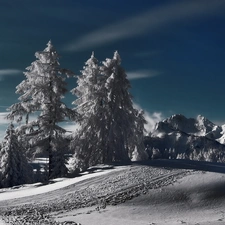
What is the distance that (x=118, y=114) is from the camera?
27.1 metres

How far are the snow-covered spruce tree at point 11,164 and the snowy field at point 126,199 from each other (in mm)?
14190

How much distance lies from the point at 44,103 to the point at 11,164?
41.0ft

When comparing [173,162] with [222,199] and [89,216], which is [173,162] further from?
[89,216]

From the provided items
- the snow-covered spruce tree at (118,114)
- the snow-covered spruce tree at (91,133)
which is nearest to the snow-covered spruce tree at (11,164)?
the snow-covered spruce tree at (91,133)

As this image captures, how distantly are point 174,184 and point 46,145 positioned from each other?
1199 centimetres

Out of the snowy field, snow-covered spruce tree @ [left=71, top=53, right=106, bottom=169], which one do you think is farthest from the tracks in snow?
snow-covered spruce tree @ [left=71, top=53, right=106, bottom=169]

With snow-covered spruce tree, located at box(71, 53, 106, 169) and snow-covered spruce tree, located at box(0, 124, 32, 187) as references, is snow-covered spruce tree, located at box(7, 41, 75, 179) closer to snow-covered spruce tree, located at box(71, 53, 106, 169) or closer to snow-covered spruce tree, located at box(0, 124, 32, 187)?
snow-covered spruce tree, located at box(71, 53, 106, 169)

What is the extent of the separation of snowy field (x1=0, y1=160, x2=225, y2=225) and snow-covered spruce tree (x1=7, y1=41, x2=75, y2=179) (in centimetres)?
538

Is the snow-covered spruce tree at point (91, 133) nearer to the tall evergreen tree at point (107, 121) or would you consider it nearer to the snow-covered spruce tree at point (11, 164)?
the tall evergreen tree at point (107, 121)

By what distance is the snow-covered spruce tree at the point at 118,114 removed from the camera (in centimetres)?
2652

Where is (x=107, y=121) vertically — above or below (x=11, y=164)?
above

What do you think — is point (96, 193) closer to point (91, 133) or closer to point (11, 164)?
point (91, 133)

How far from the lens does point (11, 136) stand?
3347 cm

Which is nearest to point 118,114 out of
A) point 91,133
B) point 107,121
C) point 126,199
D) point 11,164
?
point 107,121
